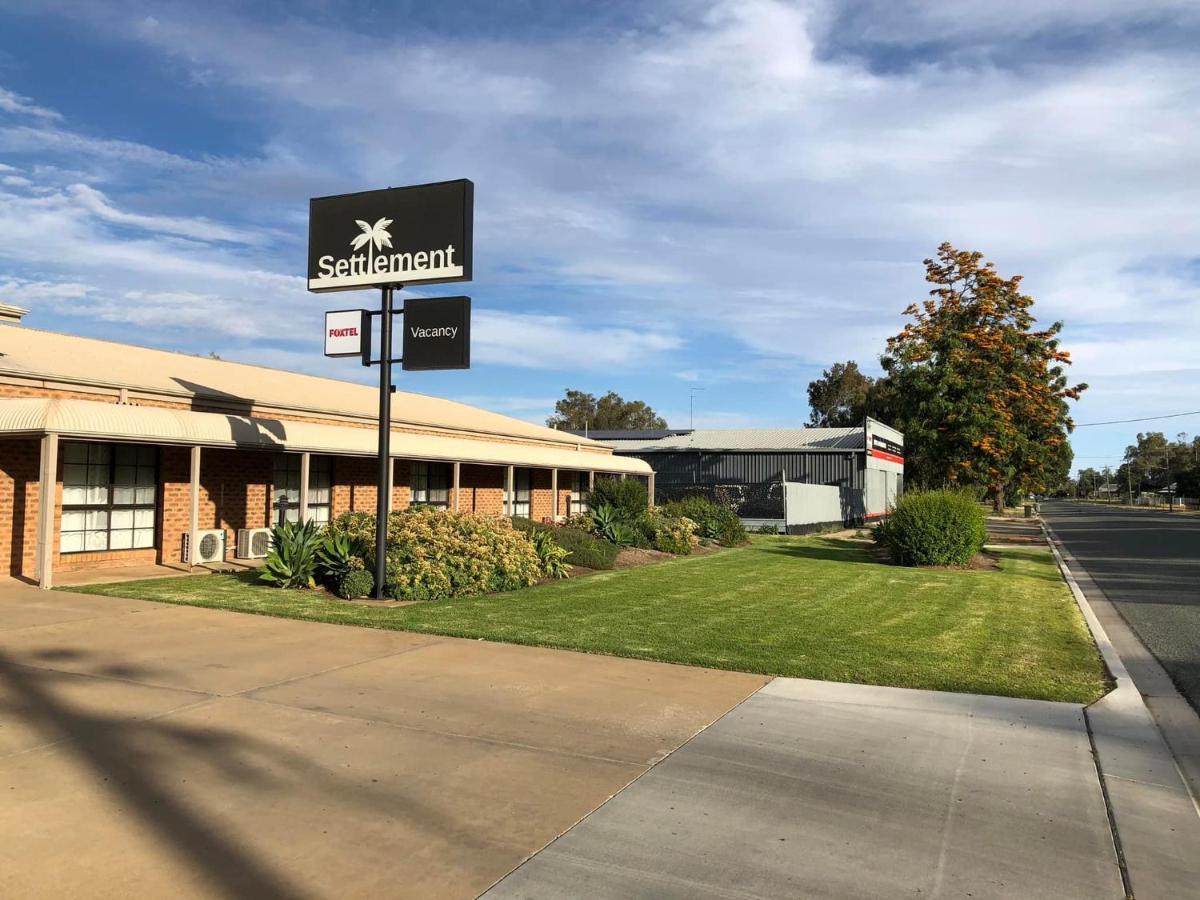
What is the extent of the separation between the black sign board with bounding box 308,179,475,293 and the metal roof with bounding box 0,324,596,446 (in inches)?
182

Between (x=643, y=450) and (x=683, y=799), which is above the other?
(x=643, y=450)

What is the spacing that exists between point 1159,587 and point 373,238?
1488cm

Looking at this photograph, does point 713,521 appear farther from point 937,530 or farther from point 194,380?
point 194,380

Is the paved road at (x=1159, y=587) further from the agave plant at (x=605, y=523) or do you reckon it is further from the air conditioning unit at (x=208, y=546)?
the air conditioning unit at (x=208, y=546)

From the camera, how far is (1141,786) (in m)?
5.25

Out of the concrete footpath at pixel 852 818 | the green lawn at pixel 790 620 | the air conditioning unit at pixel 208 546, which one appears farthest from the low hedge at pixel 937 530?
the air conditioning unit at pixel 208 546

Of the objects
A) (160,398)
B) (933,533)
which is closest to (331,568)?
(160,398)

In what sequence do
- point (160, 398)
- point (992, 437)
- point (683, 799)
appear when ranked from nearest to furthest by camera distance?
point (683, 799)
point (160, 398)
point (992, 437)

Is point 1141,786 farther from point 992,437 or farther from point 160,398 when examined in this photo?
point 992,437

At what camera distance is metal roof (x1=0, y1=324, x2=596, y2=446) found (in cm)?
1451

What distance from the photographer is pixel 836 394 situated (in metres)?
79.4

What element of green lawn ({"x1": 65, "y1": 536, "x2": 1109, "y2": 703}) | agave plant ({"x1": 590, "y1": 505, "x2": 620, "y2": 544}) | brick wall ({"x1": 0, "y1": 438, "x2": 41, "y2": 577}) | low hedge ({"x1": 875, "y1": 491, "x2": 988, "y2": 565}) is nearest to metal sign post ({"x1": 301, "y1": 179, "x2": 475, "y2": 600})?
green lawn ({"x1": 65, "y1": 536, "x2": 1109, "y2": 703})

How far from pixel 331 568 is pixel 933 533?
12486 mm

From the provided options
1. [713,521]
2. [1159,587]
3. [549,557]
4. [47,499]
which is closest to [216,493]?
[47,499]
